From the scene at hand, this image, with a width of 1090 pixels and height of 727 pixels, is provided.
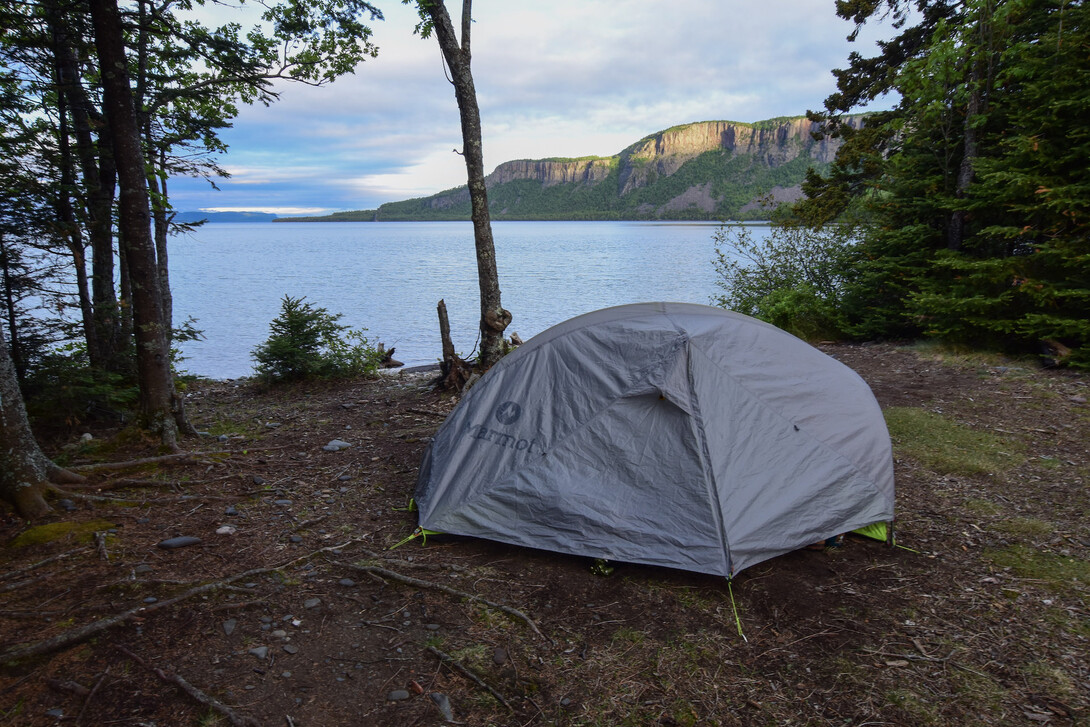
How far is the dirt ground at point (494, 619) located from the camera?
3104 mm

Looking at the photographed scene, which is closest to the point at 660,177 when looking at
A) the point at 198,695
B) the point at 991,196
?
the point at 991,196

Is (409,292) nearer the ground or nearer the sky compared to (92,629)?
nearer the ground

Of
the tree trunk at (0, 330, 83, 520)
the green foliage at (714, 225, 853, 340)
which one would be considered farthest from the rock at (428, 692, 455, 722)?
the green foliage at (714, 225, 853, 340)

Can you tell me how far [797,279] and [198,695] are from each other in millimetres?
15215

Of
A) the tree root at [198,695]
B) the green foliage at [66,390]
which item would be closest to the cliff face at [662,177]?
the green foliage at [66,390]

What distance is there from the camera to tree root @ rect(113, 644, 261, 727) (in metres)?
2.90

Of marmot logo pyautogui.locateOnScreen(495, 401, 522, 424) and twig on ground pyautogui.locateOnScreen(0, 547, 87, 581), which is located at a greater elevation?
marmot logo pyautogui.locateOnScreen(495, 401, 522, 424)

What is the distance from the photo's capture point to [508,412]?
507 cm

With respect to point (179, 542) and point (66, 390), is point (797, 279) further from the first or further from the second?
point (66, 390)

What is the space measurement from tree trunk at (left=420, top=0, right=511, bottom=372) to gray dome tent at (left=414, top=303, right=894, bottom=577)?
13.9 feet

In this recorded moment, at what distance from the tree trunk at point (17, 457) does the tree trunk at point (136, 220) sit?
134cm

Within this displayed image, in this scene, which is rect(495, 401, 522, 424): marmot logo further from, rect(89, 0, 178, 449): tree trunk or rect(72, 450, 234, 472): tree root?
rect(89, 0, 178, 449): tree trunk

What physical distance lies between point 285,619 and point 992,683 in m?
4.00

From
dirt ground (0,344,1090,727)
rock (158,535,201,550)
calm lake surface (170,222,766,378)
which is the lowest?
calm lake surface (170,222,766,378)
